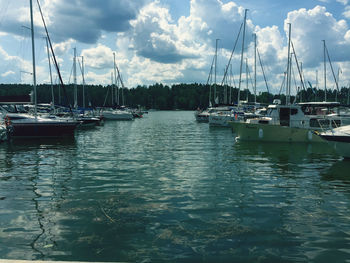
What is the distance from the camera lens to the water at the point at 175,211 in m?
6.66

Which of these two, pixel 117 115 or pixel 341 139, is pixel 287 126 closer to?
pixel 341 139

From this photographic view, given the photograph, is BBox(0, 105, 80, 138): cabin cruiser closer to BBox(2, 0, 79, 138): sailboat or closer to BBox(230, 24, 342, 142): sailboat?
BBox(2, 0, 79, 138): sailboat

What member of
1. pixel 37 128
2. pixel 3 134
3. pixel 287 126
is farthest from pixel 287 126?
pixel 3 134

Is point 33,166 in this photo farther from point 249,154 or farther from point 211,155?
point 249,154

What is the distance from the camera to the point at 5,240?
7.16 m

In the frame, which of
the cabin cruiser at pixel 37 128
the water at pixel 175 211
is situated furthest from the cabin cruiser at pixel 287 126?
the cabin cruiser at pixel 37 128

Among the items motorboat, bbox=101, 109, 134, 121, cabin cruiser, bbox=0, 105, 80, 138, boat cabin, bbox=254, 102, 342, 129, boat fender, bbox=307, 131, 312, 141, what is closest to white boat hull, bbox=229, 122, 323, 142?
boat fender, bbox=307, 131, 312, 141

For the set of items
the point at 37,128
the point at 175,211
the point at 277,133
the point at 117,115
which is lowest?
the point at 175,211

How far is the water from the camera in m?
6.66

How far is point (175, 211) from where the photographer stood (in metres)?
9.30

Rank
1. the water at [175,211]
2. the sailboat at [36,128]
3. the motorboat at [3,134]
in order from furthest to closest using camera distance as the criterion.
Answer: the sailboat at [36,128]
the motorboat at [3,134]
the water at [175,211]

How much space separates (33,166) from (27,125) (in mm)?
16029

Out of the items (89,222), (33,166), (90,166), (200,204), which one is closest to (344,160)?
(200,204)

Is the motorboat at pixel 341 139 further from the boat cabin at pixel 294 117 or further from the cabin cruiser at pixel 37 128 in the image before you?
the cabin cruiser at pixel 37 128
